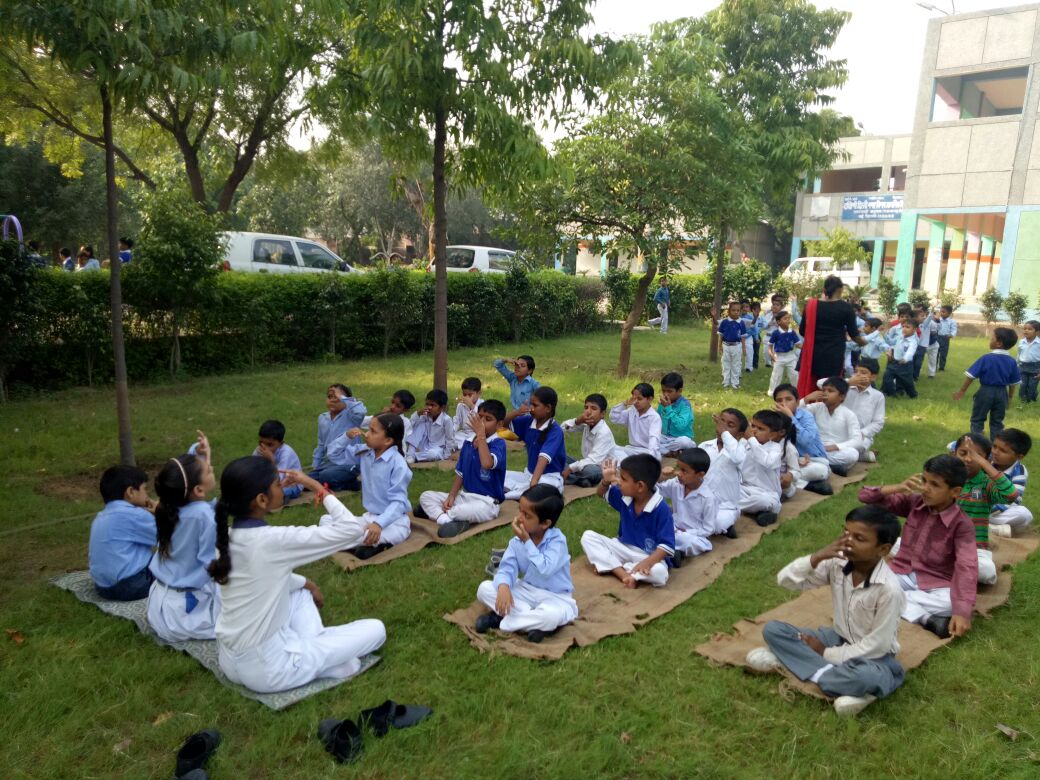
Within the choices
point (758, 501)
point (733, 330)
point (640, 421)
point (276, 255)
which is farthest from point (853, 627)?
point (276, 255)

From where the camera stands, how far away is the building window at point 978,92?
23.8 metres

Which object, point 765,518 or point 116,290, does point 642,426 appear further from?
point 116,290

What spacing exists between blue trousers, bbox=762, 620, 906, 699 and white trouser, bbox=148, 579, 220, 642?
9.59 feet

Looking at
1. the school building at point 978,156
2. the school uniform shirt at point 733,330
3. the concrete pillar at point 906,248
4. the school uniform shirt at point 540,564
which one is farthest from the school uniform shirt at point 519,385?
the concrete pillar at point 906,248

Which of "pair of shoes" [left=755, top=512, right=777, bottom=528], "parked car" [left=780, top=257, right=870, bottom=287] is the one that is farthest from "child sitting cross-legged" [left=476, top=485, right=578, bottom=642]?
"parked car" [left=780, top=257, right=870, bottom=287]

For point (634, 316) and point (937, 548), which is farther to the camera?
point (634, 316)

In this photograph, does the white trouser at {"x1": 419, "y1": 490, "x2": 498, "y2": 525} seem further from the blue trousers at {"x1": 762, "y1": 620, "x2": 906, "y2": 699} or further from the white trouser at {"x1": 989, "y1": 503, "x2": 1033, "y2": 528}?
the white trouser at {"x1": 989, "y1": 503, "x2": 1033, "y2": 528}

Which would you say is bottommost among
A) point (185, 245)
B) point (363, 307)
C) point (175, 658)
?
point (175, 658)

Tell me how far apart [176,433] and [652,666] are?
20.7 feet

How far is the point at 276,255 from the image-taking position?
15.0 m

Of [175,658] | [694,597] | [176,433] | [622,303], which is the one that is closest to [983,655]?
[694,597]

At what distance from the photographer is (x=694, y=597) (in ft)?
15.8

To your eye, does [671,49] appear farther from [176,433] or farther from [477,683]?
[477,683]

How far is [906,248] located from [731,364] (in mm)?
16080
